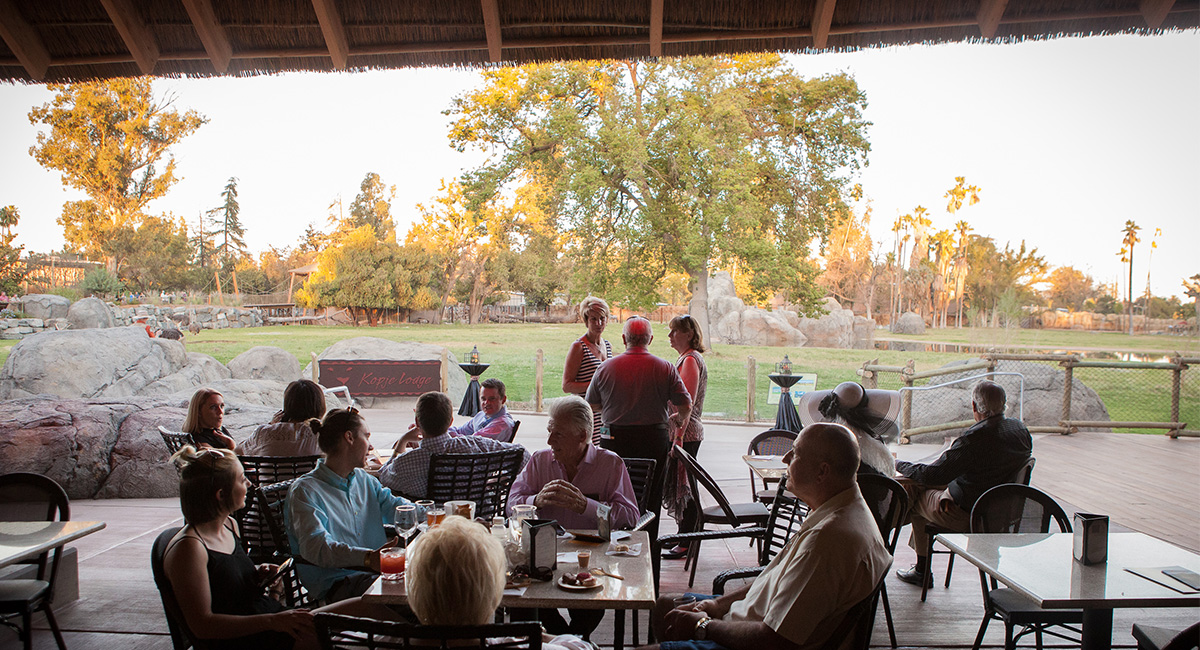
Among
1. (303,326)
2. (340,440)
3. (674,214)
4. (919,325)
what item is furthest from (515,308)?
(340,440)

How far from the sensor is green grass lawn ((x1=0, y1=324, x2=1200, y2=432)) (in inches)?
779

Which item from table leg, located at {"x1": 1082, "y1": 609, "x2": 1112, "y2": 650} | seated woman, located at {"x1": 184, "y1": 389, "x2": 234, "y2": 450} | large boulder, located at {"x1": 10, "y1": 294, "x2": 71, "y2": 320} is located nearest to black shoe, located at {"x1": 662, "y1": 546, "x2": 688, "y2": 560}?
table leg, located at {"x1": 1082, "y1": 609, "x2": 1112, "y2": 650}

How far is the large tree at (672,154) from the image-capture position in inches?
689

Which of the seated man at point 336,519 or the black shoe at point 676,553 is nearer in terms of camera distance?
the seated man at point 336,519

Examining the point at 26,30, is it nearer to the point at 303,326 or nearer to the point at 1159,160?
the point at 303,326

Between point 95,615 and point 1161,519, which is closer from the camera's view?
point 95,615

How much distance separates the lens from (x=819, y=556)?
6.32 feet

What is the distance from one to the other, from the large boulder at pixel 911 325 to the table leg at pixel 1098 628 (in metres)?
27.7

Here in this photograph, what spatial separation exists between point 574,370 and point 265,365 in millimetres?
13526

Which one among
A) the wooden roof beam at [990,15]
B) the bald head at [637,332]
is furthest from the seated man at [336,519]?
the wooden roof beam at [990,15]

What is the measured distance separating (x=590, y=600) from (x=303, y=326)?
2178 centimetres

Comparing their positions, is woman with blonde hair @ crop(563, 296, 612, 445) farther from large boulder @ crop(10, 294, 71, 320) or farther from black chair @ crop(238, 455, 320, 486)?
large boulder @ crop(10, 294, 71, 320)

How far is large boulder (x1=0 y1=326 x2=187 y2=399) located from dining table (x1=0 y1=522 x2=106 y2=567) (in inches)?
327

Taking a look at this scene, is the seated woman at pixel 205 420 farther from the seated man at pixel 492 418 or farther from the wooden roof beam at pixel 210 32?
the wooden roof beam at pixel 210 32
